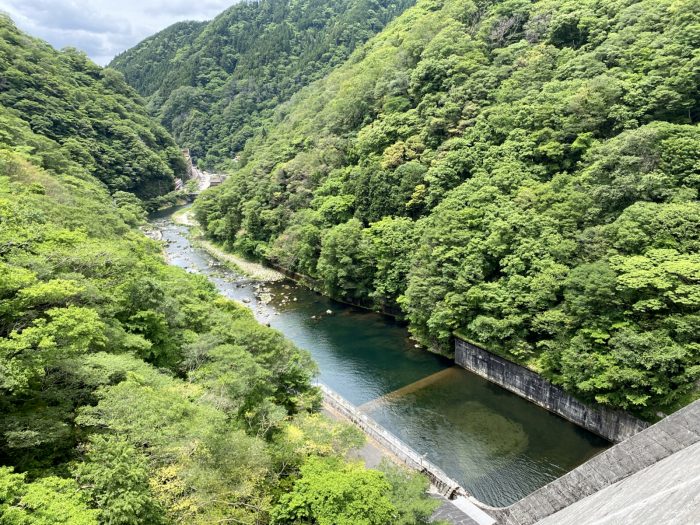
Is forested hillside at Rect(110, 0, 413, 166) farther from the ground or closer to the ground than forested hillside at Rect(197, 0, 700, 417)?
farther from the ground

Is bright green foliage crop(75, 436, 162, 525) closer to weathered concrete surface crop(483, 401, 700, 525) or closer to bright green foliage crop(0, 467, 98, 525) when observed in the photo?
bright green foliage crop(0, 467, 98, 525)

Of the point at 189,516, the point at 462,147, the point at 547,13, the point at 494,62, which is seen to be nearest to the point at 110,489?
the point at 189,516

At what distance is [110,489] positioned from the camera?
10211 millimetres

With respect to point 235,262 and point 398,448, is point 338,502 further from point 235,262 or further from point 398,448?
point 235,262

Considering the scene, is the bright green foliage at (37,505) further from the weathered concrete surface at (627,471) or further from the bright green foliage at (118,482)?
the weathered concrete surface at (627,471)

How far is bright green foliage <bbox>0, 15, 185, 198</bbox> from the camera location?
67938 mm

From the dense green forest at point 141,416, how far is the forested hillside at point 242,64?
361 feet

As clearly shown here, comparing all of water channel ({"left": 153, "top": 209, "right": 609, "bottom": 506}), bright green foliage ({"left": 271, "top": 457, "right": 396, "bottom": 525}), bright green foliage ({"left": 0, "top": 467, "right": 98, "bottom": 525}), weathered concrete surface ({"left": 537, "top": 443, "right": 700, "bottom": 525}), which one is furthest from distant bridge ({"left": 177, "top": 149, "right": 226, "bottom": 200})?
weathered concrete surface ({"left": 537, "top": 443, "right": 700, "bottom": 525})

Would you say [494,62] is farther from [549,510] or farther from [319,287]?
[549,510]

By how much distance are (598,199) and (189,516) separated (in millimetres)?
29797

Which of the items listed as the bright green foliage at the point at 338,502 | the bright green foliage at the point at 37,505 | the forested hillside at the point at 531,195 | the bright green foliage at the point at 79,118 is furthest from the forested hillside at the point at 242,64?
the bright green foliage at the point at 37,505

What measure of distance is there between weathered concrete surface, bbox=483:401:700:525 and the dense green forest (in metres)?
3.40

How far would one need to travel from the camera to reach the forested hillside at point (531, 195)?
2327 cm

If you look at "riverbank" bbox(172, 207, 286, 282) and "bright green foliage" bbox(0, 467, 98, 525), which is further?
"riverbank" bbox(172, 207, 286, 282)
